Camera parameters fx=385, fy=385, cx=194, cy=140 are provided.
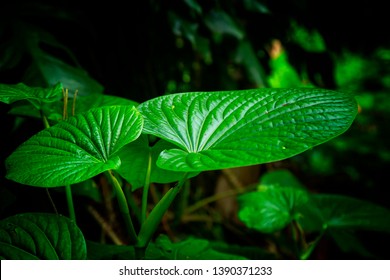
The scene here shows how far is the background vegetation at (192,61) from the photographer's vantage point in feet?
3.30

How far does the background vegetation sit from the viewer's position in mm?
1007

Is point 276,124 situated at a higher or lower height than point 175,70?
lower

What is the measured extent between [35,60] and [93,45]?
12.4 inches

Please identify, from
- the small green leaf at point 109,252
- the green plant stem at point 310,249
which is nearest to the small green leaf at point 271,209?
the green plant stem at point 310,249

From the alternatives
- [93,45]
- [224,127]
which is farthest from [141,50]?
[224,127]

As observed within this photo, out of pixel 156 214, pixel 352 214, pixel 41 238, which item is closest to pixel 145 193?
pixel 156 214

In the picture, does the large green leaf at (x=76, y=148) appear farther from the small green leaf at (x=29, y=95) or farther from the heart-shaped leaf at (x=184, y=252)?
the heart-shaped leaf at (x=184, y=252)

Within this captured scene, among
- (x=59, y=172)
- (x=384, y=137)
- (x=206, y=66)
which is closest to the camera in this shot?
(x=59, y=172)

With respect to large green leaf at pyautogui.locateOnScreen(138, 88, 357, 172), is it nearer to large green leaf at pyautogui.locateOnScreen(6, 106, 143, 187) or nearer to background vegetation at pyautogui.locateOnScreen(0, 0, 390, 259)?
large green leaf at pyautogui.locateOnScreen(6, 106, 143, 187)

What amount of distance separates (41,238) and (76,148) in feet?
0.52

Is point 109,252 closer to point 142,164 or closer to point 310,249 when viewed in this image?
point 142,164

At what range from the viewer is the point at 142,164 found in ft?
2.03

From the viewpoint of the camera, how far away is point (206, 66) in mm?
1882

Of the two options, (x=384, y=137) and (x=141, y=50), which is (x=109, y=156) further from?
(x=384, y=137)
